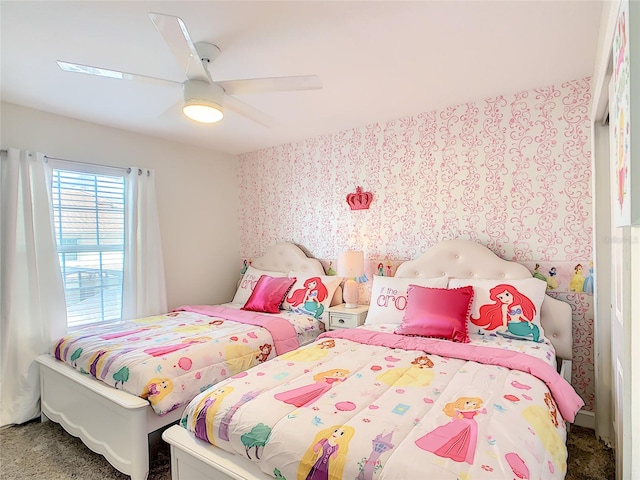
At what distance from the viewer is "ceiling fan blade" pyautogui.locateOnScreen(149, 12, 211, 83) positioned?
132 centimetres

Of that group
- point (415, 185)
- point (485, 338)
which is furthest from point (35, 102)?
point (485, 338)

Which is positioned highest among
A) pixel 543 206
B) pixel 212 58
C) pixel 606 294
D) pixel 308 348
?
pixel 212 58

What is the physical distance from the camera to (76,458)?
2.15 metres

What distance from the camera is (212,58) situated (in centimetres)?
197

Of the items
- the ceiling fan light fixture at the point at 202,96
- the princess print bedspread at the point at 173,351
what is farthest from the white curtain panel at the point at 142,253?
the ceiling fan light fixture at the point at 202,96

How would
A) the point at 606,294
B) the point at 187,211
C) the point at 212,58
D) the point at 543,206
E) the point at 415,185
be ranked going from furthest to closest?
the point at 187,211 < the point at 415,185 < the point at 543,206 < the point at 606,294 < the point at 212,58

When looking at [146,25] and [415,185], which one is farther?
[415,185]

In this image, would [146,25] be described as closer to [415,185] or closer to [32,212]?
[32,212]

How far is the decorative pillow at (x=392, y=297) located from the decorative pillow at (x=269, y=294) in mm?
906

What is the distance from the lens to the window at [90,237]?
288 centimetres

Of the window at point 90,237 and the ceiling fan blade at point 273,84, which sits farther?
the window at point 90,237

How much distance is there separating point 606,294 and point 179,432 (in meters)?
2.46

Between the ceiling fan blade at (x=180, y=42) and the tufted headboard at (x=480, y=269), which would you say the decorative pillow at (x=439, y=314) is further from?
the ceiling fan blade at (x=180, y=42)

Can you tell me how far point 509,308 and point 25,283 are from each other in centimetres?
339
